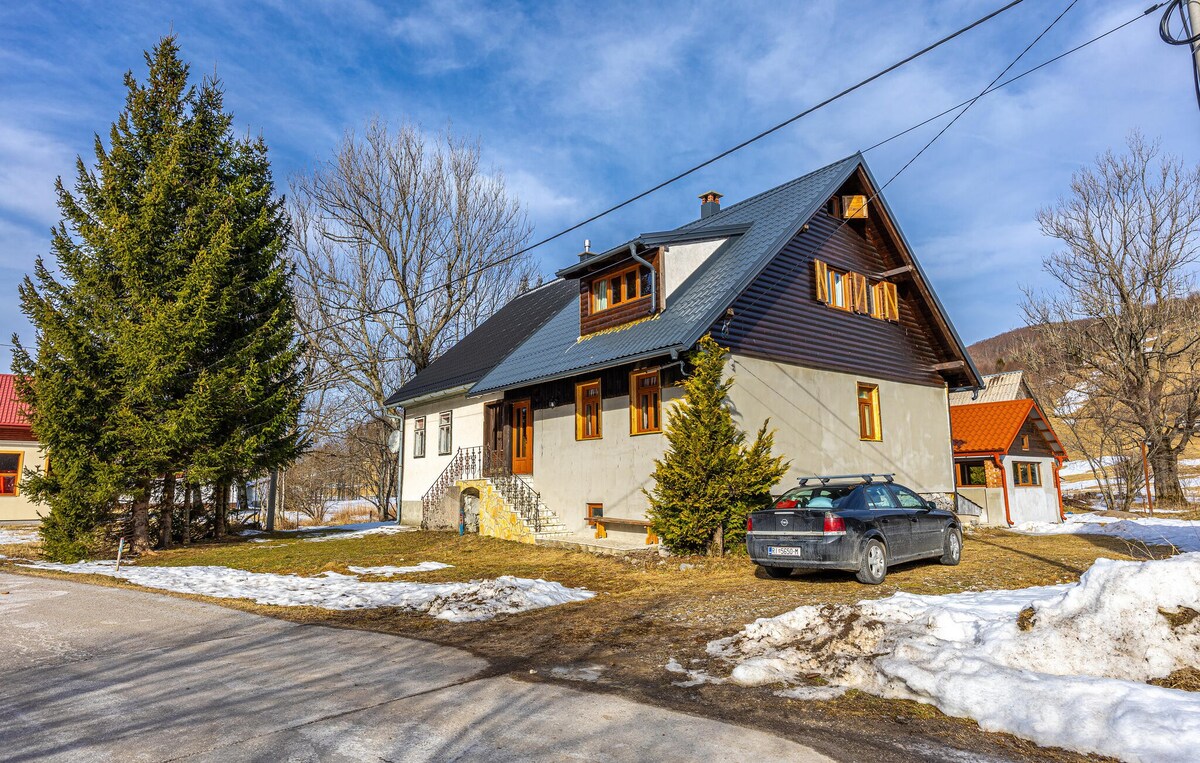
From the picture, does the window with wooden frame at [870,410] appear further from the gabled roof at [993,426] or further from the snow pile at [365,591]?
the snow pile at [365,591]

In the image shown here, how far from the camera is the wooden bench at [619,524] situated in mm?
15609

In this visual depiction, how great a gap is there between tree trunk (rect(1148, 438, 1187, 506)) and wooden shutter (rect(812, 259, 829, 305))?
21.1m

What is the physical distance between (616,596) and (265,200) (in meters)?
17.7

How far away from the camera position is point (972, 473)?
25.2 metres

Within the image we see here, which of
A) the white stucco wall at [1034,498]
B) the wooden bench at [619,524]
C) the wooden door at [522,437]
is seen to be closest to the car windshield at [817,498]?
the wooden bench at [619,524]

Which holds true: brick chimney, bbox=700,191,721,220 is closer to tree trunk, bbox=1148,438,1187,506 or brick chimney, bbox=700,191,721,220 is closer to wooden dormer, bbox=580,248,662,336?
wooden dormer, bbox=580,248,662,336

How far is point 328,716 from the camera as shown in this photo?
17.1 ft

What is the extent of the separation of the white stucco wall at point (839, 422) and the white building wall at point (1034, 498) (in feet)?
15.5

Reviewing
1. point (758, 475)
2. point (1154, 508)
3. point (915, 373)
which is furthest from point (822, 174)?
point (1154, 508)

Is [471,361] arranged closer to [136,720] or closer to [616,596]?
[616,596]

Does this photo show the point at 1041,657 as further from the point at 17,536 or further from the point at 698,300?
the point at 17,536

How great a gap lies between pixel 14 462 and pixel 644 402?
30403 millimetres

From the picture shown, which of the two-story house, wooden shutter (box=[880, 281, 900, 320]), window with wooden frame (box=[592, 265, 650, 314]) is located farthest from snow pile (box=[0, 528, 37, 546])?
wooden shutter (box=[880, 281, 900, 320])

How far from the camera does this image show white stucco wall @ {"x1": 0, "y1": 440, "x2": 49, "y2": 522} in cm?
3055
